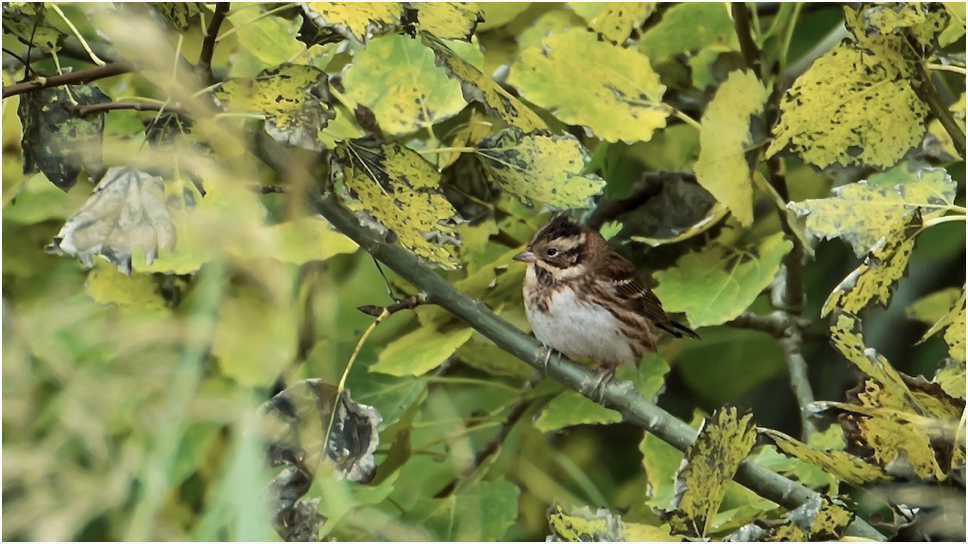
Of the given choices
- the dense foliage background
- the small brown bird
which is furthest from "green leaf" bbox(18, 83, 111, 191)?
the small brown bird

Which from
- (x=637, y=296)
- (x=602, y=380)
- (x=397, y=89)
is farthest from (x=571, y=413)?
(x=397, y=89)

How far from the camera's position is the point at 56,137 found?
0.62 metres

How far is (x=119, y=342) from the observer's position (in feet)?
2.33

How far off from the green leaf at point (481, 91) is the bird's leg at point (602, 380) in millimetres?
198

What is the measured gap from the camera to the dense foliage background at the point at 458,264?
1.82ft

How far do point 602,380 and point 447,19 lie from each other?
289 mm

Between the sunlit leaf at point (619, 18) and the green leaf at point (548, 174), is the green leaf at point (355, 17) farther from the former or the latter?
the sunlit leaf at point (619, 18)

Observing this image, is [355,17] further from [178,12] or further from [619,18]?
[619,18]

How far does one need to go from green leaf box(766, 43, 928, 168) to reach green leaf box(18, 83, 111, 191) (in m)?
0.45

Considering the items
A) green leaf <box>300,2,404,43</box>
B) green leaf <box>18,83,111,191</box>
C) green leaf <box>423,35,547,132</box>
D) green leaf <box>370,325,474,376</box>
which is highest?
green leaf <box>300,2,404,43</box>

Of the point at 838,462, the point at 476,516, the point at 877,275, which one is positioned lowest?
the point at 476,516

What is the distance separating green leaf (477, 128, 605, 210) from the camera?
618 mm

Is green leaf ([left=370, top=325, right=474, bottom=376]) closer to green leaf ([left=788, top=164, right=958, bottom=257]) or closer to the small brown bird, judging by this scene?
the small brown bird

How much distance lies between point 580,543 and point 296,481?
0.57ft
